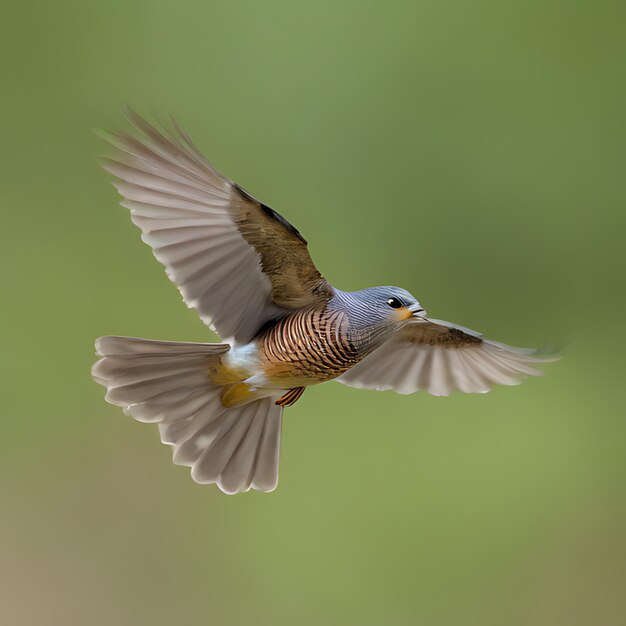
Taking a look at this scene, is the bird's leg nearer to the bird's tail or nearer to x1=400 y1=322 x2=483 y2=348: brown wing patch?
the bird's tail

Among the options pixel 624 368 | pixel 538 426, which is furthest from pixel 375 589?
pixel 624 368

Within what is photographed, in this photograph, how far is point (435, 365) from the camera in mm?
2494

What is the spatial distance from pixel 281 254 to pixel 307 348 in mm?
194

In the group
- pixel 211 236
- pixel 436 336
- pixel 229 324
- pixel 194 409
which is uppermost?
pixel 436 336

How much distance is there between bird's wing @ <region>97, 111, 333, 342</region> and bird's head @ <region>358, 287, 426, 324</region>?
0.12m

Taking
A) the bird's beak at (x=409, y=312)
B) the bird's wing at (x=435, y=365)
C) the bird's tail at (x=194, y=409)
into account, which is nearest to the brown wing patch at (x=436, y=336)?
the bird's wing at (x=435, y=365)

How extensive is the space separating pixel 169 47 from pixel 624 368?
241cm

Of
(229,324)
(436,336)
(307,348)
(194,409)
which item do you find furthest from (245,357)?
(436,336)

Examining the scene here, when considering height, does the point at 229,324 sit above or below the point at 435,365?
below

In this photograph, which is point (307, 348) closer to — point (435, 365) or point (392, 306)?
point (392, 306)

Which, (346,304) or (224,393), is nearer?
(346,304)

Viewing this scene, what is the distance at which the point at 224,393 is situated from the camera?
89.0 inches

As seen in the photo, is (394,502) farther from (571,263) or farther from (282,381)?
(282,381)

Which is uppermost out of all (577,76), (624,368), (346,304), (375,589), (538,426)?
(577,76)
